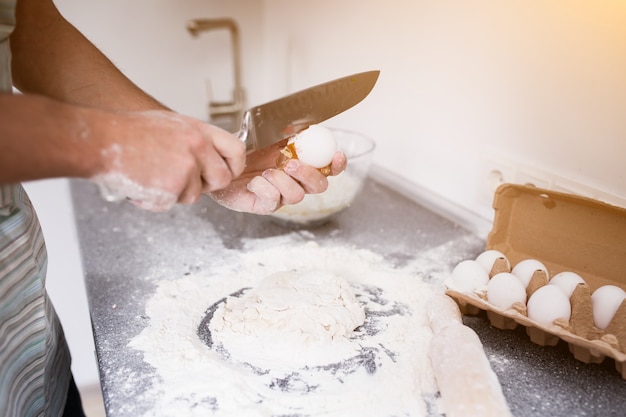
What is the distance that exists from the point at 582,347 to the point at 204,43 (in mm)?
1461

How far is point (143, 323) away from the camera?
2.73 feet

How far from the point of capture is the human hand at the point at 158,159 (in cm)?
59

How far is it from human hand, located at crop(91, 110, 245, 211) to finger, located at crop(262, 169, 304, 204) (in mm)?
158

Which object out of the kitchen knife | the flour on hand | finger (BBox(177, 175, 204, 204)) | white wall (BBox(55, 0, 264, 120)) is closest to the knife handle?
the kitchen knife

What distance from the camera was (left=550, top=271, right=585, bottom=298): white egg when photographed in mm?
768

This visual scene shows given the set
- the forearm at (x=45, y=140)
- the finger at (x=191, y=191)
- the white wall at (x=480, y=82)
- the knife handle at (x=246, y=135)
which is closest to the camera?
the forearm at (x=45, y=140)

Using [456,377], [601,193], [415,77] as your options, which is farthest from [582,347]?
[415,77]

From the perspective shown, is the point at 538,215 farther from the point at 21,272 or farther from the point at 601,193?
the point at 21,272

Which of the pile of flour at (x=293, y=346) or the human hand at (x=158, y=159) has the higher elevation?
the human hand at (x=158, y=159)

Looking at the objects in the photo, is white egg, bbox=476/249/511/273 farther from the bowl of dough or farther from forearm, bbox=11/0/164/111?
forearm, bbox=11/0/164/111

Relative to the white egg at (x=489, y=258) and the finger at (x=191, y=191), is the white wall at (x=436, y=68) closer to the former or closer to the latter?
the white egg at (x=489, y=258)

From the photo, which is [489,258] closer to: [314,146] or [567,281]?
[567,281]

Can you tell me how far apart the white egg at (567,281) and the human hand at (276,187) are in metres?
0.37

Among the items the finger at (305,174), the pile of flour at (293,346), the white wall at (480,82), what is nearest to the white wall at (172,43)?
the white wall at (480,82)
